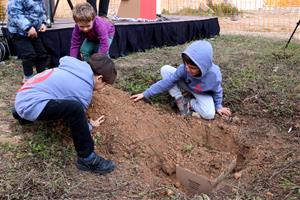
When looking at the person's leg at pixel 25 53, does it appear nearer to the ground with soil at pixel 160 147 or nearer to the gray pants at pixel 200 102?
the ground with soil at pixel 160 147

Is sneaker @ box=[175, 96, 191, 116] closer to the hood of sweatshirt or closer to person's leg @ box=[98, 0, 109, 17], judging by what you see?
the hood of sweatshirt

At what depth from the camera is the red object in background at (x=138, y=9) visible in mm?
6871

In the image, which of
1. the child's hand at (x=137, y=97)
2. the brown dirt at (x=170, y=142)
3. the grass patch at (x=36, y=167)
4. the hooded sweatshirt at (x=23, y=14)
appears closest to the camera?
the grass patch at (x=36, y=167)

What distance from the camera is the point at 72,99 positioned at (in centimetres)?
259

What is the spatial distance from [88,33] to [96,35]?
0.08 metres

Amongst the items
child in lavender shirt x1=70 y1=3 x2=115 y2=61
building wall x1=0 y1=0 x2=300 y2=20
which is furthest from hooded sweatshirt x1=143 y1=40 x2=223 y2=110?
building wall x1=0 y1=0 x2=300 y2=20

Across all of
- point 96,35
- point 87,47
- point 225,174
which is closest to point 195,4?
point 87,47

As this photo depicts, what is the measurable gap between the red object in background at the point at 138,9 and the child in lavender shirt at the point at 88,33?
244 cm

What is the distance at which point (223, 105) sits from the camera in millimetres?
3885

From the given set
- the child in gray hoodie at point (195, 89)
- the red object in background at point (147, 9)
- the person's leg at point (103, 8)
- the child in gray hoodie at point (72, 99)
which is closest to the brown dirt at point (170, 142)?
the child in gray hoodie at point (195, 89)

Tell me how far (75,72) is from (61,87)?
15 centimetres

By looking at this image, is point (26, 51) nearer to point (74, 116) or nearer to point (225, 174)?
point (74, 116)

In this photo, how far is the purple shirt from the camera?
4164mm

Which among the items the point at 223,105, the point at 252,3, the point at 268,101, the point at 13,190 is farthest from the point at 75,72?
the point at 252,3
